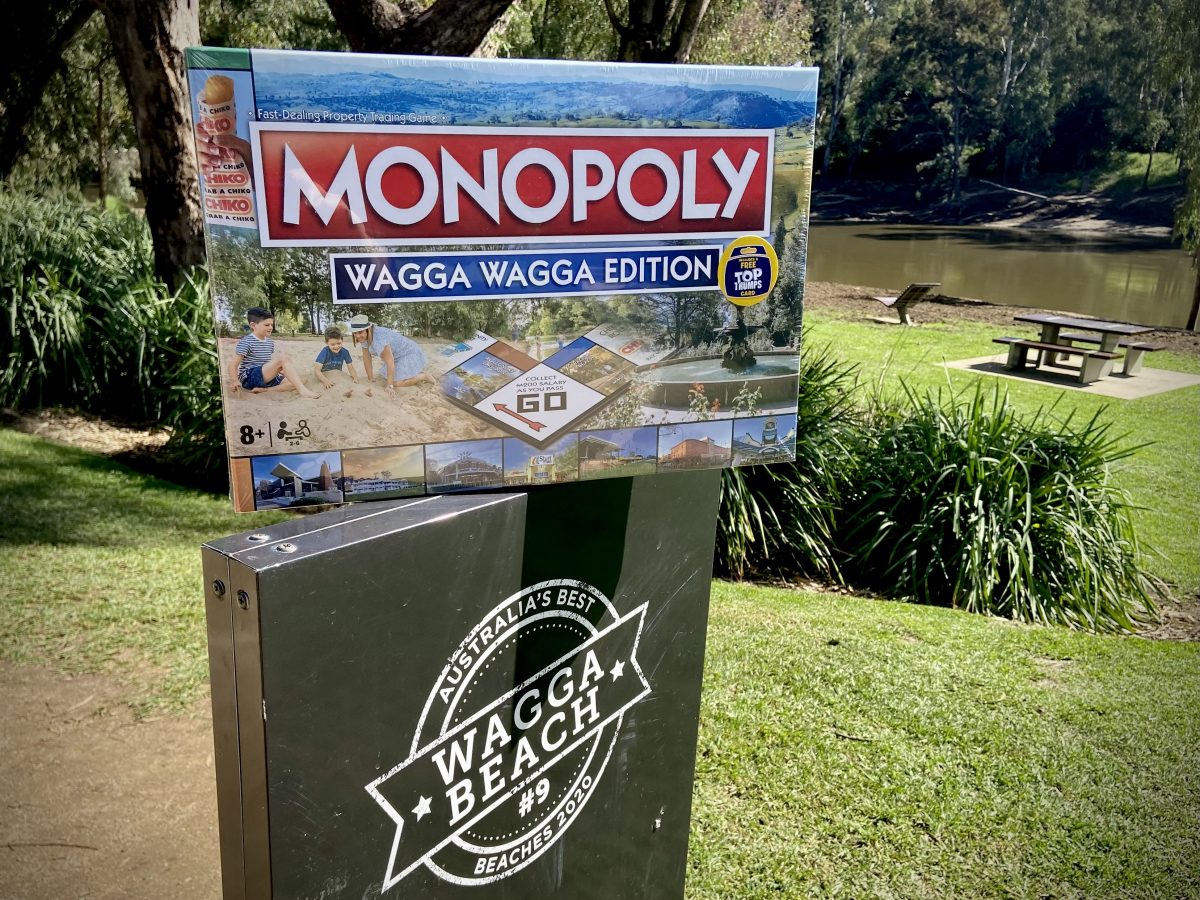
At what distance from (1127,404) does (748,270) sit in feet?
37.4

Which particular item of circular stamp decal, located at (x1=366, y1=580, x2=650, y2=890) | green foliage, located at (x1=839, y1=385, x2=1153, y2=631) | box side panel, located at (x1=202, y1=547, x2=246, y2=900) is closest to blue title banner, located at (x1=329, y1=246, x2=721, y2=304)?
box side panel, located at (x1=202, y1=547, x2=246, y2=900)

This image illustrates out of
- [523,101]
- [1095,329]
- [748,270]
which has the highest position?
[523,101]

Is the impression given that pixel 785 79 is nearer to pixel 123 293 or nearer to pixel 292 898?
pixel 292 898

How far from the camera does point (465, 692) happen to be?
2.25 meters

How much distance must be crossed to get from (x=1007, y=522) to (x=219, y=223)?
18.6 feet

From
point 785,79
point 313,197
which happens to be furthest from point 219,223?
point 785,79

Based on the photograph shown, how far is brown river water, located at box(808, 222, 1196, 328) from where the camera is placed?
77.4ft

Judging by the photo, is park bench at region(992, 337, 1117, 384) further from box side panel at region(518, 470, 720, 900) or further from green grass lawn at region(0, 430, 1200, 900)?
box side panel at region(518, 470, 720, 900)

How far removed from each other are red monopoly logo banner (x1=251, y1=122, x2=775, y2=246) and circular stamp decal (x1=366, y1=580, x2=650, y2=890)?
0.86 metres

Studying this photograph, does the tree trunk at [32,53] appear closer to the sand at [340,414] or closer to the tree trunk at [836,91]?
the sand at [340,414]

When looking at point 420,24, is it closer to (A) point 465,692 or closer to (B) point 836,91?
(A) point 465,692

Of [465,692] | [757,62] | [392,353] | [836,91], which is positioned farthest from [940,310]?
[836,91]

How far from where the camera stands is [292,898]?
78.9 inches

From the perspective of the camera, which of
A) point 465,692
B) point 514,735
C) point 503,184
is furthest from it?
point 514,735
